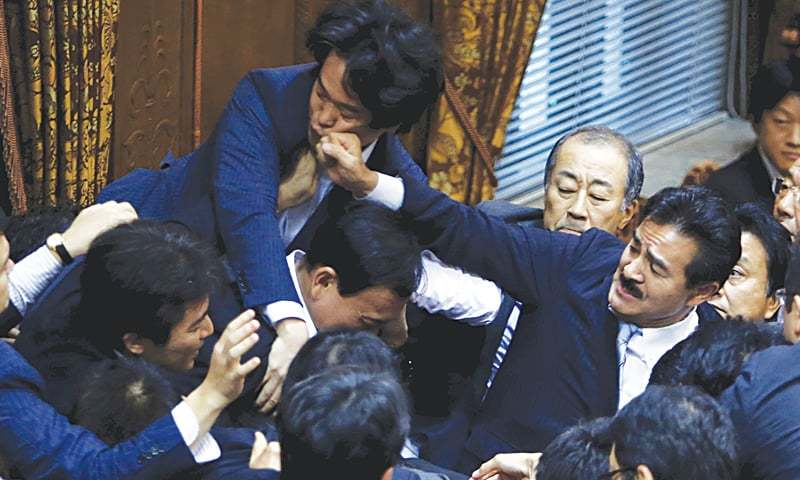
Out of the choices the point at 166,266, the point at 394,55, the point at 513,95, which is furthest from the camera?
the point at 513,95

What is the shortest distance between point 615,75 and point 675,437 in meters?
3.61

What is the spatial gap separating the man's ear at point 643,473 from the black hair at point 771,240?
5.02 ft

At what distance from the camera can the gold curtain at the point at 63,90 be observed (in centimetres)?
441

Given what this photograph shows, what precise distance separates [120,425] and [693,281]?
1.30 meters

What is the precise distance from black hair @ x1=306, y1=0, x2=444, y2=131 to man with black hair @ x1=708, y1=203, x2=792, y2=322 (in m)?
1.03

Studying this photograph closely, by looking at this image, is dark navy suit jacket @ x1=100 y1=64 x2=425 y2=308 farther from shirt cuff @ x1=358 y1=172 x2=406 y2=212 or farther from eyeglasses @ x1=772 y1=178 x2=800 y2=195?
eyeglasses @ x1=772 y1=178 x2=800 y2=195

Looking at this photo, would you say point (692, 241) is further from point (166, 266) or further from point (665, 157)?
point (665, 157)

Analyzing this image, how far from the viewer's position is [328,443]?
2.36 metres

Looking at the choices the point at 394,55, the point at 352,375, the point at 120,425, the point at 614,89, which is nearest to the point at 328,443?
the point at 352,375

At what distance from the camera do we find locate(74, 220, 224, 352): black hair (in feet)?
9.89

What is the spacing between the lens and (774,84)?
4.87 meters

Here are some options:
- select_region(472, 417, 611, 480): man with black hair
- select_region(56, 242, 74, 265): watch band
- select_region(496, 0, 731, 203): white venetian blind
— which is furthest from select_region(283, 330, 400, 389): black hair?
select_region(496, 0, 731, 203): white venetian blind

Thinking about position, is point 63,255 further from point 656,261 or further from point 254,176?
point 656,261

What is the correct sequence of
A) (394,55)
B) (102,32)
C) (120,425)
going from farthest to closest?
(102,32)
(394,55)
(120,425)
